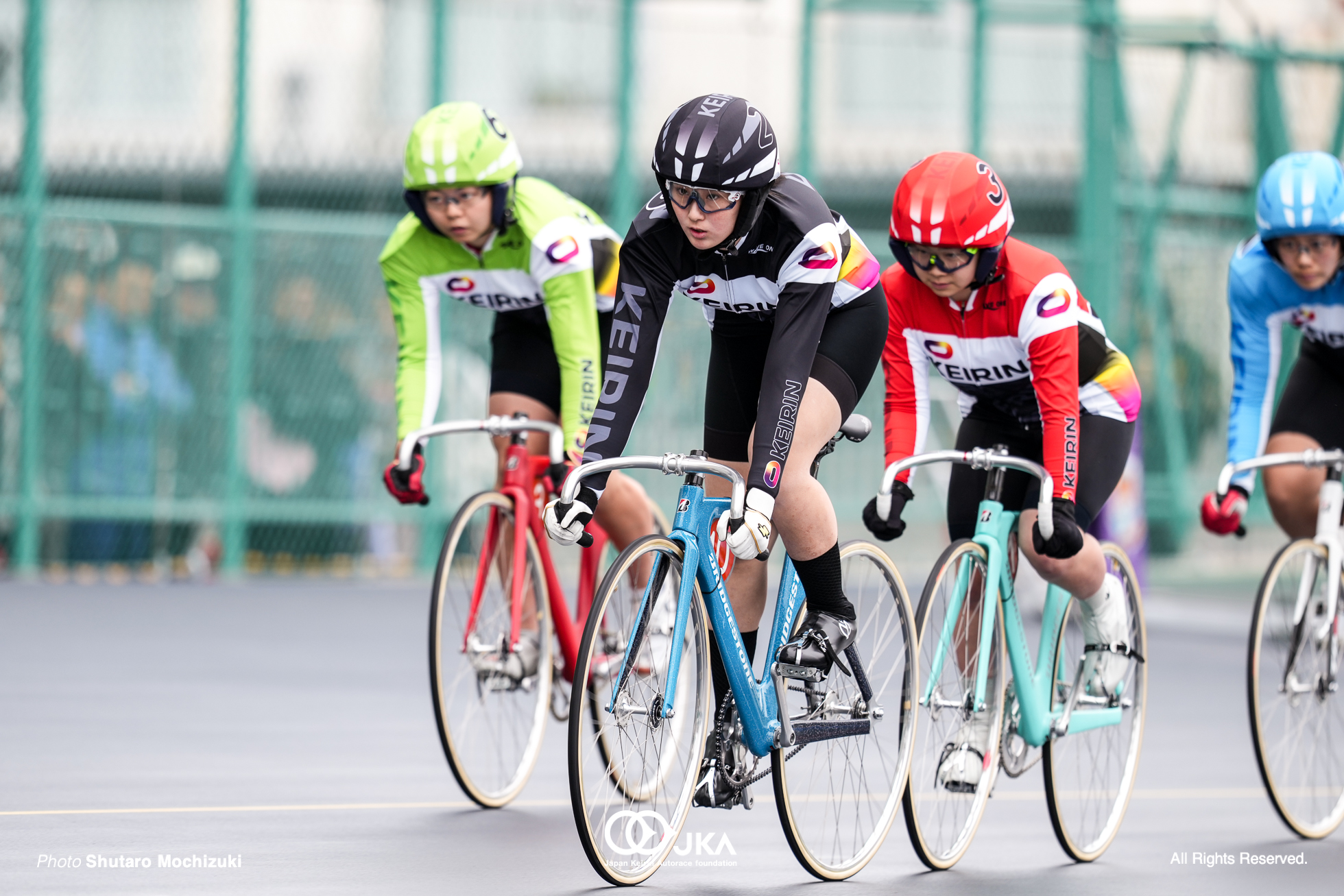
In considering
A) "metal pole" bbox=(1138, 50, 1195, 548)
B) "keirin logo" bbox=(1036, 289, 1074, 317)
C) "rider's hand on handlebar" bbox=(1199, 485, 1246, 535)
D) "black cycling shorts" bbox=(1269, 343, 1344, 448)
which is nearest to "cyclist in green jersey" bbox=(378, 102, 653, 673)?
"keirin logo" bbox=(1036, 289, 1074, 317)

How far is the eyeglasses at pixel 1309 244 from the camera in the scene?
6.56m

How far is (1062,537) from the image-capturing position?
555 cm

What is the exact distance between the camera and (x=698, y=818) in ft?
21.1

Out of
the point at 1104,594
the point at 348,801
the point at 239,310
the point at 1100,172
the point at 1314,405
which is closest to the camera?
the point at 1104,594

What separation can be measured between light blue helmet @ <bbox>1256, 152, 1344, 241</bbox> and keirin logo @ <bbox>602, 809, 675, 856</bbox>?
2.97 metres

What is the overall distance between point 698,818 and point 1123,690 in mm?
1447

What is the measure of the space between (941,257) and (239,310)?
9.86 m

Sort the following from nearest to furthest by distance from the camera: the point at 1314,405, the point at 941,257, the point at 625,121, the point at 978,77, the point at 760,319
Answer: the point at 760,319 → the point at 941,257 → the point at 1314,405 → the point at 625,121 → the point at 978,77

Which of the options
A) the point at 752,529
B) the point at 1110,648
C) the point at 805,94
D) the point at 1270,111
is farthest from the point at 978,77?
the point at 752,529

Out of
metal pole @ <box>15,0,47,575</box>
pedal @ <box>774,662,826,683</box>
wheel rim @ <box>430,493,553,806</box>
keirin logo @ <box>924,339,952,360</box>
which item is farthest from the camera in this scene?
metal pole @ <box>15,0,47,575</box>

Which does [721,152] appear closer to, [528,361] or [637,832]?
[637,832]

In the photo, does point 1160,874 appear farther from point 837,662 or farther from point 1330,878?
point 837,662

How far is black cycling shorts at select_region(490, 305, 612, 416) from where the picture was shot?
694 cm

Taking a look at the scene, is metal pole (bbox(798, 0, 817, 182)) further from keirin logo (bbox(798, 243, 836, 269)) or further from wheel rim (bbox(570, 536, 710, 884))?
wheel rim (bbox(570, 536, 710, 884))
